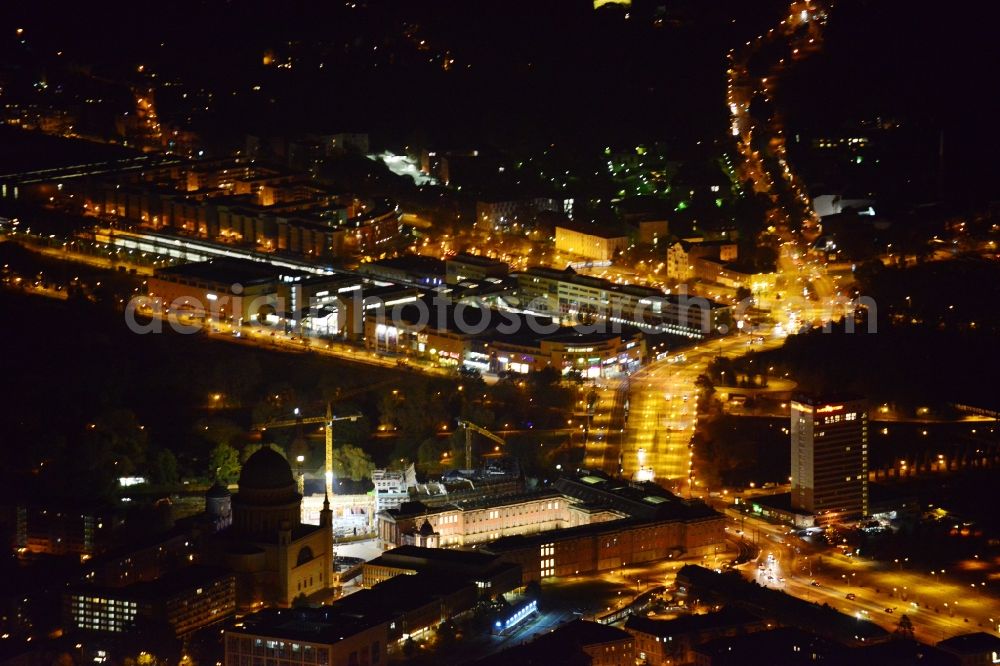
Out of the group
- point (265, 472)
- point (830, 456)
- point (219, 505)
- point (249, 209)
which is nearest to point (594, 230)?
point (249, 209)

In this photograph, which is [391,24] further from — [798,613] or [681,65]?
[798,613]

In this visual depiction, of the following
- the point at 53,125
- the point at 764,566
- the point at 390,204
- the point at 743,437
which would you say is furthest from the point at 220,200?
the point at 764,566

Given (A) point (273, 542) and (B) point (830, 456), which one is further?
(B) point (830, 456)

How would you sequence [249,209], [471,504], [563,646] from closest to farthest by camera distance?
[563,646] < [471,504] < [249,209]

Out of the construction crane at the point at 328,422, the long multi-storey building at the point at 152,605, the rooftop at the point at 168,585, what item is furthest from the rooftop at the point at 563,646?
the construction crane at the point at 328,422

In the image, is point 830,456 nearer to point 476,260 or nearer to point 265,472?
point 265,472

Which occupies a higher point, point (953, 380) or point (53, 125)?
point (53, 125)

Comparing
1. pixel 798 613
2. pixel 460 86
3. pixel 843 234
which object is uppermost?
pixel 460 86
